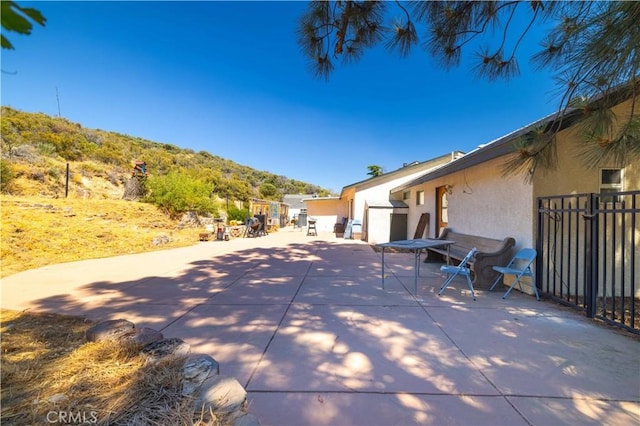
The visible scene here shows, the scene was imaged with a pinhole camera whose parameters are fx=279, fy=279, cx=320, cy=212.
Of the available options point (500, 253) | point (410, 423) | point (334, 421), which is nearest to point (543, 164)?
point (500, 253)

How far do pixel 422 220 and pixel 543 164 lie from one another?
25.6 ft

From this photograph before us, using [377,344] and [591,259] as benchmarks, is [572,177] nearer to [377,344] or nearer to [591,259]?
[591,259]

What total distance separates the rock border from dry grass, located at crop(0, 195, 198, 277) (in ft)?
20.4

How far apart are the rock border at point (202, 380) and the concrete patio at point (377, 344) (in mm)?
299

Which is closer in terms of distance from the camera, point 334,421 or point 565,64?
point 334,421

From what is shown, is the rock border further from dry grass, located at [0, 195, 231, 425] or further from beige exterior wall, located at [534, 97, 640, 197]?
beige exterior wall, located at [534, 97, 640, 197]

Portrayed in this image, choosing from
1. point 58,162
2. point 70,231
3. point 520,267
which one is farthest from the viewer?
point 58,162

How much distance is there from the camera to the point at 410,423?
193cm

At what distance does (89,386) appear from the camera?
6.77 feet

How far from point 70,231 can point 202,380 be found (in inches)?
413

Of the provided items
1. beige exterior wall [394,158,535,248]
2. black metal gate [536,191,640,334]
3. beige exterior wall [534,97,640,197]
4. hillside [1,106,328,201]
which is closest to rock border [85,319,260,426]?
black metal gate [536,191,640,334]

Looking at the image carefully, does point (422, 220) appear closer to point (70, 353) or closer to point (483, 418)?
point (483, 418)

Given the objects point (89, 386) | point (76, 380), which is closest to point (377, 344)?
point (89, 386)

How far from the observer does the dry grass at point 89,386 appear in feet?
5.68
